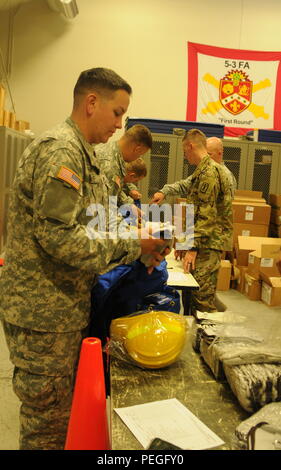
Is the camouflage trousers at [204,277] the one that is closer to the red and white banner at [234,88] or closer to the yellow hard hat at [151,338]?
the yellow hard hat at [151,338]

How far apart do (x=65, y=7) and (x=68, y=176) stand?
5.58 meters

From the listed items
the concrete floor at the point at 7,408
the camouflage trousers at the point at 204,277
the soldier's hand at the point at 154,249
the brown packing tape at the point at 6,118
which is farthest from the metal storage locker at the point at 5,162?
the soldier's hand at the point at 154,249

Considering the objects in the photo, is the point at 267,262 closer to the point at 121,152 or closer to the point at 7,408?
the point at 121,152

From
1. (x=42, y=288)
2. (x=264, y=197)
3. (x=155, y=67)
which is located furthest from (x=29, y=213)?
(x=155, y=67)

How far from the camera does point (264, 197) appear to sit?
554 centimetres

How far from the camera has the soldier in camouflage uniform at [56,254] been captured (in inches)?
44.3

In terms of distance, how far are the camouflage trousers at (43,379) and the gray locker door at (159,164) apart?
399 centimetres

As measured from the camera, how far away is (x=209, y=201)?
294 cm

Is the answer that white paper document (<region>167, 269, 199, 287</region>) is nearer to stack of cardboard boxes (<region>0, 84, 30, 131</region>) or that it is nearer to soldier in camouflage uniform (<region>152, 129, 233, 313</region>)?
soldier in camouflage uniform (<region>152, 129, 233, 313</region>)

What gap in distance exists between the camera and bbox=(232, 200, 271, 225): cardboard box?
192 inches

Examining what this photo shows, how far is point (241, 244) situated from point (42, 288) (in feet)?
12.2

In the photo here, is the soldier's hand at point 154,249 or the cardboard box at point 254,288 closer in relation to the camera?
the soldier's hand at point 154,249

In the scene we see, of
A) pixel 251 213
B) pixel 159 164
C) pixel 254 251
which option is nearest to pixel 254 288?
pixel 254 251
